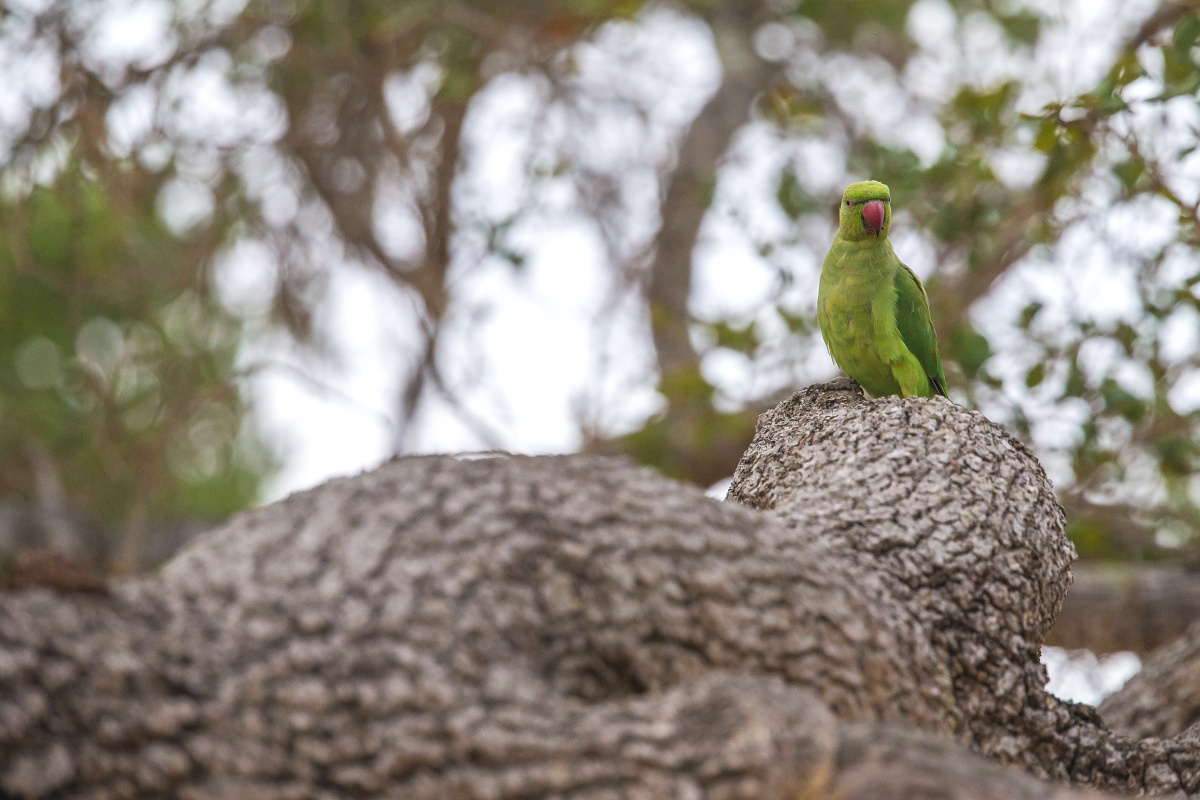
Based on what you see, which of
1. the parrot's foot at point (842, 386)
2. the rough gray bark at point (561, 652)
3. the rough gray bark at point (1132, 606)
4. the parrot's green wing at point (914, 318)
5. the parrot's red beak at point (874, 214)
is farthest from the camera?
the rough gray bark at point (1132, 606)

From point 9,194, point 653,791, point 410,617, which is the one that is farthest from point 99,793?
point 9,194

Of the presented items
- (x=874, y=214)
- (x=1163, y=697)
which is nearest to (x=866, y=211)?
(x=874, y=214)

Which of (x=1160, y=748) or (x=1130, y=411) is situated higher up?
(x=1130, y=411)

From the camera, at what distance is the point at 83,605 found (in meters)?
1.62

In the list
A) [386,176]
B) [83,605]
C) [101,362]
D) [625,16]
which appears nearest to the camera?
[83,605]

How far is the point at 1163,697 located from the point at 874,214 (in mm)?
1631

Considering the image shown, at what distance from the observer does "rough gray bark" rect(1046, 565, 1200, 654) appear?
15.8ft

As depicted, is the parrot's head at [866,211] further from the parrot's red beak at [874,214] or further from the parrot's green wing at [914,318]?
the parrot's green wing at [914,318]

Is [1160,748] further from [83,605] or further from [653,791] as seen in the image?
[83,605]

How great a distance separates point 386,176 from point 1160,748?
5.23m

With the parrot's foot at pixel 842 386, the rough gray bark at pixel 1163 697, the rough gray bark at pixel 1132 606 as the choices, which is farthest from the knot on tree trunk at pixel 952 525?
the rough gray bark at pixel 1132 606

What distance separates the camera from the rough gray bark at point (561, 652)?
1.56 meters

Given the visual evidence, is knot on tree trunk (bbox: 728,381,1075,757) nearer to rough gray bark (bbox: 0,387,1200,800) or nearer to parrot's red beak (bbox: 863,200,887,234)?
rough gray bark (bbox: 0,387,1200,800)

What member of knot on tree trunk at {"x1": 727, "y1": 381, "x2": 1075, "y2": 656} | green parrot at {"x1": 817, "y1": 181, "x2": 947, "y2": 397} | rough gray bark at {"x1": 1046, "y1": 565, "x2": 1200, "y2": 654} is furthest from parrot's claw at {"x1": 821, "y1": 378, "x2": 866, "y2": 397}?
rough gray bark at {"x1": 1046, "y1": 565, "x2": 1200, "y2": 654}
